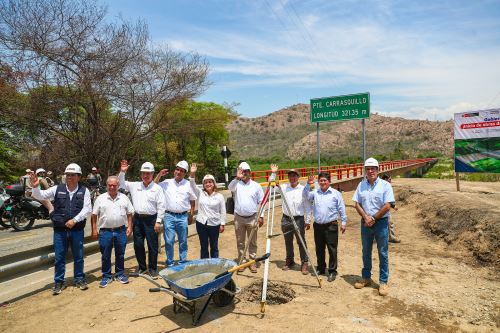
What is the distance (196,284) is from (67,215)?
2448 mm

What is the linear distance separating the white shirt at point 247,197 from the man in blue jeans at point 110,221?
73.4 inches

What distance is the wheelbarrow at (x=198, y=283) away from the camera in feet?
14.6

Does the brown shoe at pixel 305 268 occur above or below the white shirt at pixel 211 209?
below

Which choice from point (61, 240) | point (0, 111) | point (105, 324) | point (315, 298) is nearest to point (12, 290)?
point (61, 240)

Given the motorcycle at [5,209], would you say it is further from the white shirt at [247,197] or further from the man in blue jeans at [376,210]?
the man in blue jeans at [376,210]

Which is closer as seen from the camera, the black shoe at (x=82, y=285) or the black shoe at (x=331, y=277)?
the black shoe at (x=82, y=285)

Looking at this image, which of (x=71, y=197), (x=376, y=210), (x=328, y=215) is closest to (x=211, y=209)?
(x=328, y=215)

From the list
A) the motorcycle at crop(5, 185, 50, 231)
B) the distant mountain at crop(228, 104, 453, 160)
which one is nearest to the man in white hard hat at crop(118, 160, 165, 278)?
the motorcycle at crop(5, 185, 50, 231)

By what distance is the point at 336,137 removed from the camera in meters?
91.1

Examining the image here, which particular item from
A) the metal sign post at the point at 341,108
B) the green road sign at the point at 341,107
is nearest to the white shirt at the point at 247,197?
the metal sign post at the point at 341,108

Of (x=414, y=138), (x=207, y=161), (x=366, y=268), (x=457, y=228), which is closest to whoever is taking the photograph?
(x=366, y=268)

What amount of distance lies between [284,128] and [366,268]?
9771cm

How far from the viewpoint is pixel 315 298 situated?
561 cm

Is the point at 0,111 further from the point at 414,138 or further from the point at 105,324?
the point at 414,138
